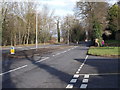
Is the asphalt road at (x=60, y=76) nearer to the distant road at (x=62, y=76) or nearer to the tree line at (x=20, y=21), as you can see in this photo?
the distant road at (x=62, y=76)

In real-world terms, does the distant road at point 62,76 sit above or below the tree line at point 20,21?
below

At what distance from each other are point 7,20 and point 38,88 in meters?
45.8

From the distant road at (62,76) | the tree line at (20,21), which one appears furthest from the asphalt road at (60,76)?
the tree line at (20,21)

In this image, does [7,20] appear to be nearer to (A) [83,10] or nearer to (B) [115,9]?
(A) [83,10]

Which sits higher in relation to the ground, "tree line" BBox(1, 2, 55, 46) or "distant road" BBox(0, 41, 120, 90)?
"tree line" BBox(1, 2, 55, 46)

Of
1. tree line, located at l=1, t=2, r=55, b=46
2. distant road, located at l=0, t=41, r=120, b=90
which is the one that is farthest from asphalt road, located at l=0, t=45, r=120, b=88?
tree line, located at l=1, t=2, r=55, b=46

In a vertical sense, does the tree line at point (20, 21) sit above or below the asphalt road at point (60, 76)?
above

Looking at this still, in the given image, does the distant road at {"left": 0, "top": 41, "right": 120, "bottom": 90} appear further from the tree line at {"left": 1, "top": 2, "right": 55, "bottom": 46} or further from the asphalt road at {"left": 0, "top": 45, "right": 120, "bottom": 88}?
the tree line at {"left": 1, "top": 2, "right": 55, "bottom": 46}

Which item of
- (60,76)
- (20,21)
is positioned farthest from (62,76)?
(20,21)

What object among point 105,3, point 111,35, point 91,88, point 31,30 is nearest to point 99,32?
point 105,3

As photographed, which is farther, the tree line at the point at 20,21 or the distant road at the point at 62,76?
the tree line at the point at 20,21

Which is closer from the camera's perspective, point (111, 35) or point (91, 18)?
point (91, 18)

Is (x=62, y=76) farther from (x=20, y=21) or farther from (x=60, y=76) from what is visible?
(x=20, y=21)

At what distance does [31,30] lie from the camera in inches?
2564
